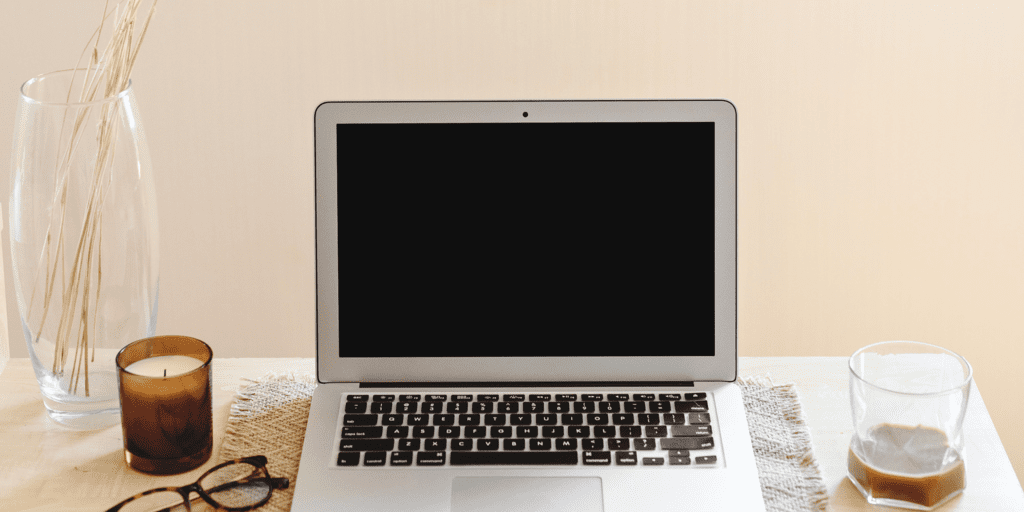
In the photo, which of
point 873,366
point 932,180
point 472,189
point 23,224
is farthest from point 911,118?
point 23,224

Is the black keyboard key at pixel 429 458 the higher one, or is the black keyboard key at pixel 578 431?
the black keyboard key at pixel 578 431

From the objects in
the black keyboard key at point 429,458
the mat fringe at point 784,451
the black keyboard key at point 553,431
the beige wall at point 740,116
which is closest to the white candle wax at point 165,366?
the black keyboard key at point 429,458

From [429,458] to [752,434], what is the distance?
31 centimetres

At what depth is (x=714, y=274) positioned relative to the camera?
0.95 metres

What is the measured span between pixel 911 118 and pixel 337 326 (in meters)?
1.17

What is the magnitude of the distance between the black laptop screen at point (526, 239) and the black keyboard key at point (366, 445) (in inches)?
4.1

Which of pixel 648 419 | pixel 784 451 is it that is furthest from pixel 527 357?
pixel 784 451

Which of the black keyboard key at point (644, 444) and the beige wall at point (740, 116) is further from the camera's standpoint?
the beige wall at point (740, 116)

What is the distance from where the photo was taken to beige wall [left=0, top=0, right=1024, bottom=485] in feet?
5.35

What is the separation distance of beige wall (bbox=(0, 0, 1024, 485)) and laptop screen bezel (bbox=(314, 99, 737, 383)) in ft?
2.41

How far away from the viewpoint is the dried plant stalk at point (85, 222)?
33.7 inches

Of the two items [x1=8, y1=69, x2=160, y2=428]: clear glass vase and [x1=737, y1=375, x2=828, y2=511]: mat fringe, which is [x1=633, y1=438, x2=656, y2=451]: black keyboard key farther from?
[x1=8, y1=69, x2=160, y2=428]: clear glass vase

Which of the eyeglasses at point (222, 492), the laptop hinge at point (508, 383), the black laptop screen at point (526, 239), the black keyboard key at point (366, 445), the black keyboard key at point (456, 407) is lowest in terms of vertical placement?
the eyeglasses at point (222, 492)

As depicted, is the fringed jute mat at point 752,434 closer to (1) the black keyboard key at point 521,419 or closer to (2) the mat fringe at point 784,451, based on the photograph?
(2) the mat fringe at point 784,451
